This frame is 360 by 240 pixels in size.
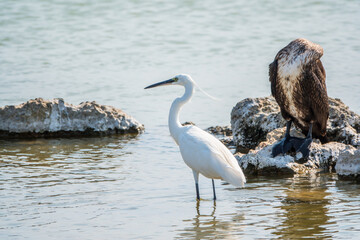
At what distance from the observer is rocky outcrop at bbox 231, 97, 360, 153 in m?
8.94

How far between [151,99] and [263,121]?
4202 mm

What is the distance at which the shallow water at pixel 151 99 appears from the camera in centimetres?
639

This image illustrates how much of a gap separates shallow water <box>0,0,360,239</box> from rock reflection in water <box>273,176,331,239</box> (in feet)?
0.06

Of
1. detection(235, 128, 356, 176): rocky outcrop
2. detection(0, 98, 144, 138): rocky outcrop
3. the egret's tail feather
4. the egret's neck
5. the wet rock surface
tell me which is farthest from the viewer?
detection(0, 98, 144, 138): rocky outcrop

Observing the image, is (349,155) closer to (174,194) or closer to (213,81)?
(174,194)

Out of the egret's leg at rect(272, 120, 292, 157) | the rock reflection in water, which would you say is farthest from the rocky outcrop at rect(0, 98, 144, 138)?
the rock reflection in water

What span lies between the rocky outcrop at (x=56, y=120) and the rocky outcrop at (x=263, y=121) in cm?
200

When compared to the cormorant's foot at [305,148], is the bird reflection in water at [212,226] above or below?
below

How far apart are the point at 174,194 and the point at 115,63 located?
31.7 feet

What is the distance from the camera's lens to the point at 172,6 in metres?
24.5

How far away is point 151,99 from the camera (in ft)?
43.4

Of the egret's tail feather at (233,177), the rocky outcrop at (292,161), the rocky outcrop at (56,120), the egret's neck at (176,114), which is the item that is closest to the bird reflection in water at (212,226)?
the egret's tail feather at (233,177)

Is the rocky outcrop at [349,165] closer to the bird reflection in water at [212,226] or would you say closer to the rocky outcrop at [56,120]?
the bird reflection in water at [212,226]

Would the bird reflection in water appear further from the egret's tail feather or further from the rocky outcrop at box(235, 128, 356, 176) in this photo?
the rocky outcrop at box(235, 128, 356, 176)
